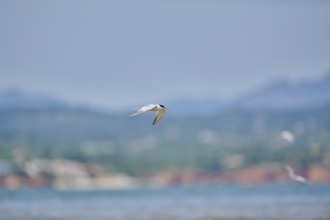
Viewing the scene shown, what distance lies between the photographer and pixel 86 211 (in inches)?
2202

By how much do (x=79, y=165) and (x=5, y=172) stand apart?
22806 mm

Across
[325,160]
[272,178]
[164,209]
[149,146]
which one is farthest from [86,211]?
[149,146]

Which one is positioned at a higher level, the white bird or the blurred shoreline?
the blurred shoreline

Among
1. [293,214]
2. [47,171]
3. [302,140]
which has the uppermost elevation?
[302,140]

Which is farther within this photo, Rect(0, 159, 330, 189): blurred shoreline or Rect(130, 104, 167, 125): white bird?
Rect(0, 159, 330, 189): blurred shoreline

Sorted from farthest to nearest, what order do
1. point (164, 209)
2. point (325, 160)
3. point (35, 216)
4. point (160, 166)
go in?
1. point (160, 166)
2. point (325, 160)
3. point (164, 209)
4. point (35, 216)

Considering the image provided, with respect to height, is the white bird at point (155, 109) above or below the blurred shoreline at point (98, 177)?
below

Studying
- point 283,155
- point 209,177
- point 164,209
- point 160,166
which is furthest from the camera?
point 160,166

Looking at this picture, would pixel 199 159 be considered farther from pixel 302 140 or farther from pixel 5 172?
pixel 5 172

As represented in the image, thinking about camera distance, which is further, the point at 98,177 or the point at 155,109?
the point at 98,177

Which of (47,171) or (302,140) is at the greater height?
(302,140)

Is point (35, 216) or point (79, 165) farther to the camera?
point (79, 165)

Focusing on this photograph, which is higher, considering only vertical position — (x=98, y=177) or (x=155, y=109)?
(x=98, y=177)

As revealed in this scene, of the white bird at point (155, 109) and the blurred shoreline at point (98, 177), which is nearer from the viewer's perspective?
the white bird at point (155, 109)
